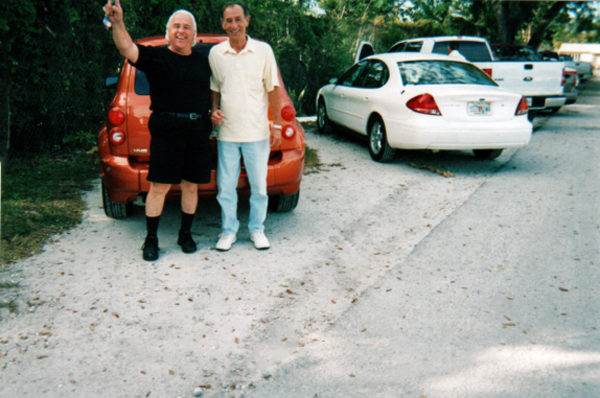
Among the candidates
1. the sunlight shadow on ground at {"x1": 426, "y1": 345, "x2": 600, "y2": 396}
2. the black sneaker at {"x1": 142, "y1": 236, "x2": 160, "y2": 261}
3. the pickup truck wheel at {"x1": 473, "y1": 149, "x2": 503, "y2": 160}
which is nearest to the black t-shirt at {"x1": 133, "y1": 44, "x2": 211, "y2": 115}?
the black sneaker at {"x1": 142, "y1": 236, "x2": 160, "y2": 261}

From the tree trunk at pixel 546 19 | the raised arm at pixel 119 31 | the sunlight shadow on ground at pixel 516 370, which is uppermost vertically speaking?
the tree trunk at pixel 546 19

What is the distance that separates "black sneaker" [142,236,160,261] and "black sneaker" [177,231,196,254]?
0.21 m

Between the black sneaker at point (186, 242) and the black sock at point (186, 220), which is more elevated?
the black sock at point (186, 220)

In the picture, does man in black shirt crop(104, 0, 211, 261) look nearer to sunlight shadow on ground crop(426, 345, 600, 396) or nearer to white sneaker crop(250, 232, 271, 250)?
white sneaker crop(250, 232, 271, 250)

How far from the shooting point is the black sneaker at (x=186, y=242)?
454 centimetres

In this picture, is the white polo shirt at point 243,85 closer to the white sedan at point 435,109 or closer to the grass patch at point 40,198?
the grass patch at point 40,198

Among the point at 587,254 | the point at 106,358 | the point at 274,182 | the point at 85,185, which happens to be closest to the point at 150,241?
the point at 274,182

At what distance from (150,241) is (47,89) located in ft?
15.2

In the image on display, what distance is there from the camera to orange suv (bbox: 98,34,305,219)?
4.47m

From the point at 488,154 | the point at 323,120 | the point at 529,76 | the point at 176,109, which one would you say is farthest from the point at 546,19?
the point at 176,109

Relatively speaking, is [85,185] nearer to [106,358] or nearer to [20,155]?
[20,155]

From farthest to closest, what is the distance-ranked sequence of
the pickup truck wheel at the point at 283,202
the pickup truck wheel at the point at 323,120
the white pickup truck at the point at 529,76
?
the white pickup truck at the point at 529,76 → the pickup truck wheel at the point at 323,120 → the pickup truck wheel at the point at 283,202

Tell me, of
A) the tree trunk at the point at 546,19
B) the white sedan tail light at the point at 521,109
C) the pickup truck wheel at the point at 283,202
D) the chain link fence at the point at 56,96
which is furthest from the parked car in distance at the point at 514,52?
the tree trunk at the point at 546,19

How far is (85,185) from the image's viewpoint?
6.62 metres
